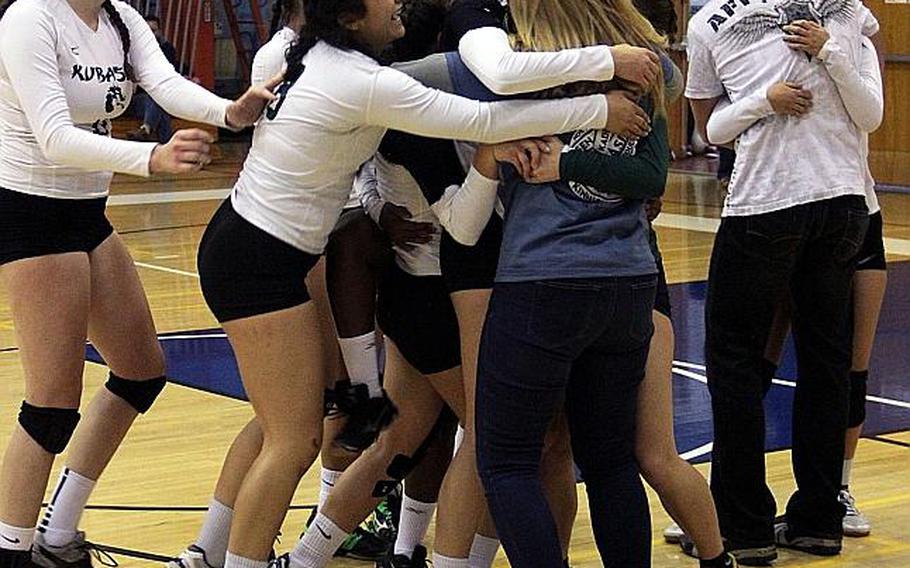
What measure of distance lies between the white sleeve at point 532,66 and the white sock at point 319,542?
1.21 m

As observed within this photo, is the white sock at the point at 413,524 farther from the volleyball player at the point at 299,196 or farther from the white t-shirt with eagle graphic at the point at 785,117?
the white t-shirt with eagle graphic at the point at 785,117

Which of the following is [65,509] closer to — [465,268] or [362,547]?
[362,547]

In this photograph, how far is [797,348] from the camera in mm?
4371

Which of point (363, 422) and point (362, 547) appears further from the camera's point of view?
point (362, 547)

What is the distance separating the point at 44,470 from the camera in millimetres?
4020

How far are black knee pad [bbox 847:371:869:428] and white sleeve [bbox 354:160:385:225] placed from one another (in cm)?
150

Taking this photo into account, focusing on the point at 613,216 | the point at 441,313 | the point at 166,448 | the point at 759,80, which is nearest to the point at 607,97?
the point at 613,216

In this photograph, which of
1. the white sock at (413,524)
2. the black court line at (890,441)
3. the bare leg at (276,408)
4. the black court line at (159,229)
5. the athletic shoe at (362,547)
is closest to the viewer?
the bare leg at (276,408)

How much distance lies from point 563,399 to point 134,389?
136 cm

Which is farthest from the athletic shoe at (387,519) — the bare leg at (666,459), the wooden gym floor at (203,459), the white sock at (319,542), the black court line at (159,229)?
the black court line at (159,229)

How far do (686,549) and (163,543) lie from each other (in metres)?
1.40

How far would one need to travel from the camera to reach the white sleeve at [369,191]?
150 inches

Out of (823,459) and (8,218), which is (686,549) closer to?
(823,459)

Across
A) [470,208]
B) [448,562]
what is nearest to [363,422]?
[448,562]
